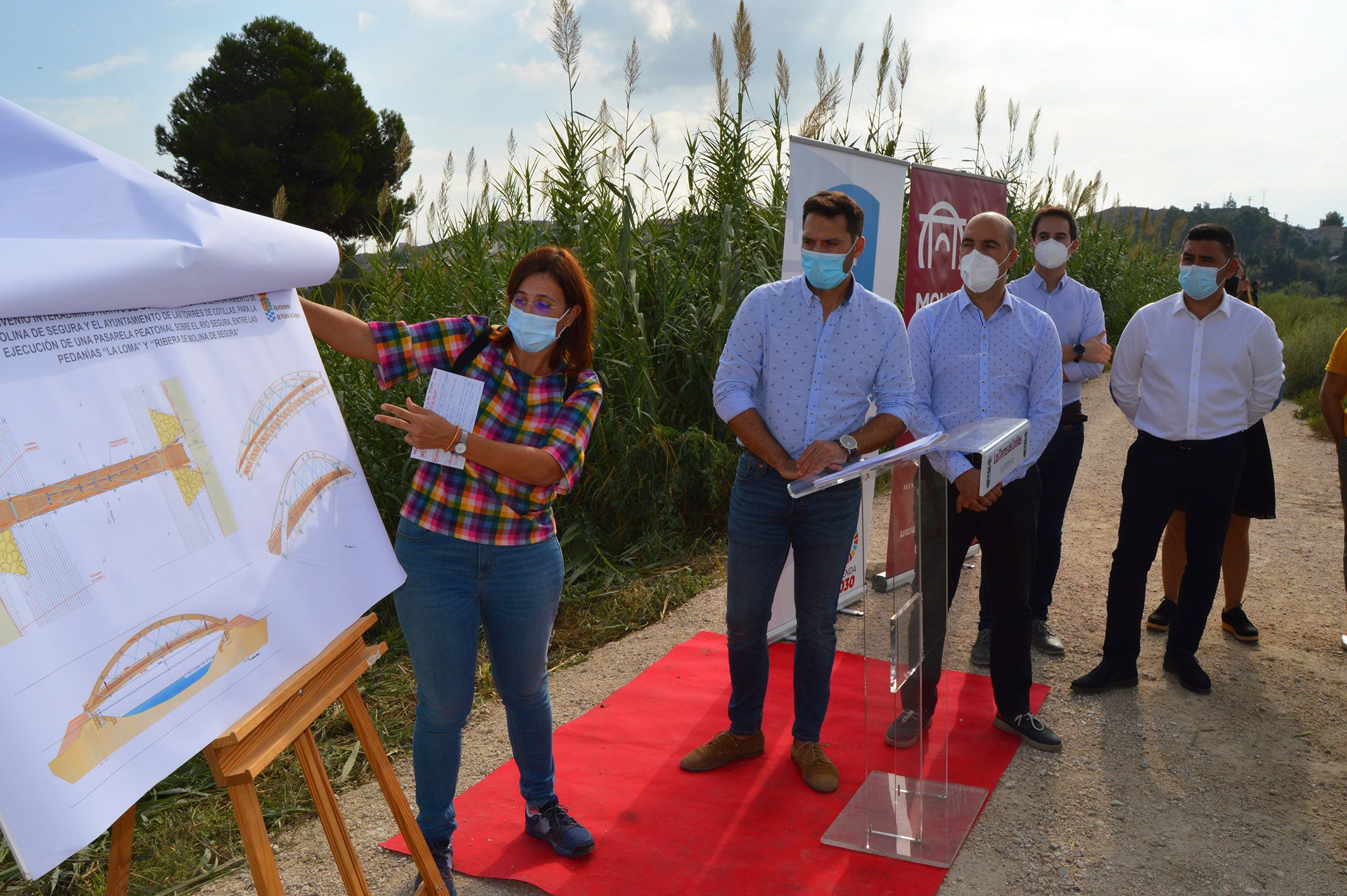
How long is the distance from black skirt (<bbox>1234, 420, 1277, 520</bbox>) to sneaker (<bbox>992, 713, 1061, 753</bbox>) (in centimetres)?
170

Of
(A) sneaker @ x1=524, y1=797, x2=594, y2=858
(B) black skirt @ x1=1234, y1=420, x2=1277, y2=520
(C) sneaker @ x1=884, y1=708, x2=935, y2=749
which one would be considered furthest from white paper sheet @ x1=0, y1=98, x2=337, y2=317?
(B) black skirt @ x1=1234, y1=420, x2=1277, y2=520

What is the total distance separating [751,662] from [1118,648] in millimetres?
1814

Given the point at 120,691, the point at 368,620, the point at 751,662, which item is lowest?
the point at 751,662

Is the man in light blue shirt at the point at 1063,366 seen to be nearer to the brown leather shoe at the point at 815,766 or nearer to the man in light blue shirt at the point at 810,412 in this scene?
the brown leather shoe at the point at 815,766

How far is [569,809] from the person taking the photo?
10.4ft

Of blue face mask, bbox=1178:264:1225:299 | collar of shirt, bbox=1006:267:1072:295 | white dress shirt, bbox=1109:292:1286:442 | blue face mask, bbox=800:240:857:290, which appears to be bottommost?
white dress shirt, bbox=1109:292:1286:442

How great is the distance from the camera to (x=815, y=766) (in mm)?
3314

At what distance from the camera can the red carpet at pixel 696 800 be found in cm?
279

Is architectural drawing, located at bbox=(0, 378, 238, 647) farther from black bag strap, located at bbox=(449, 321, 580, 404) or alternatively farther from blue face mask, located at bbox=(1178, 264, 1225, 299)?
blue face mask, located at bbox=(1178, 264, 1225, 299)

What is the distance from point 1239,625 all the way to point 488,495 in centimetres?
402

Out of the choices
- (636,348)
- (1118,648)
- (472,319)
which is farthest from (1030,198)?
(472,319)

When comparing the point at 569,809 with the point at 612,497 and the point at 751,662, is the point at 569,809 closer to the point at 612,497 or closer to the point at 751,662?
the point at 751,662

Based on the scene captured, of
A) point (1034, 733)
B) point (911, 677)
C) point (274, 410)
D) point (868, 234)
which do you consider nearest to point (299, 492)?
point (274, 410)

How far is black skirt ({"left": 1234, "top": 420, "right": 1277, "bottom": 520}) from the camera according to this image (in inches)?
173
